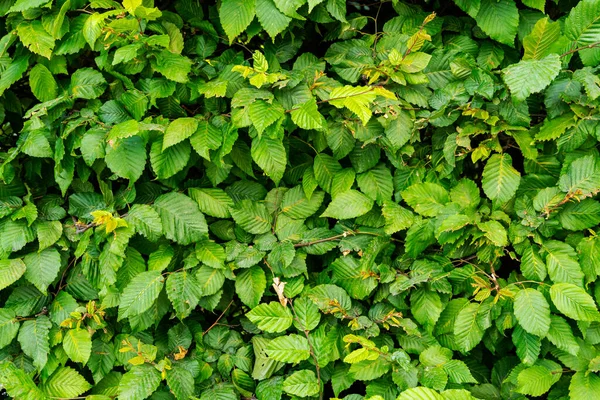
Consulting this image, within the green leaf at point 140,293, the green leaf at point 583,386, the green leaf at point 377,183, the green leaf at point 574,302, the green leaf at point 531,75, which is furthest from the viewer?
the green leaf at point 377,183

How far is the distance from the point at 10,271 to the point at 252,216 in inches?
41.2

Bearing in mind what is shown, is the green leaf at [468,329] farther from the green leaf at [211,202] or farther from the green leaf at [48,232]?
the green leaf at [48,232]

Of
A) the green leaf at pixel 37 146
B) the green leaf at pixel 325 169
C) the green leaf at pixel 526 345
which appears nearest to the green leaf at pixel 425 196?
the green leaf at pixel 325 169

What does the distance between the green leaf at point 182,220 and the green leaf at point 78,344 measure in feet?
1.94

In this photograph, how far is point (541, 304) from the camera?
1.95 m

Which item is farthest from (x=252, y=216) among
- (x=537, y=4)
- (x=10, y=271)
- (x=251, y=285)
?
(x=537, y=4)

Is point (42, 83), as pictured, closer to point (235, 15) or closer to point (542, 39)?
point (235, 15)

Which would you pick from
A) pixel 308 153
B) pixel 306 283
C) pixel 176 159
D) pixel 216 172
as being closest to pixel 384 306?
pixel 306 283

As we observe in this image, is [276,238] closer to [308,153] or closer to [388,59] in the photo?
[308,153]

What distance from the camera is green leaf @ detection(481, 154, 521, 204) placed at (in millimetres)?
2033

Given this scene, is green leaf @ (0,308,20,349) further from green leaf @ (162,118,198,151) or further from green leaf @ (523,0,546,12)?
green leaf @ (523,0,546,12)

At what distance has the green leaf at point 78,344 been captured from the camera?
218 centimetres

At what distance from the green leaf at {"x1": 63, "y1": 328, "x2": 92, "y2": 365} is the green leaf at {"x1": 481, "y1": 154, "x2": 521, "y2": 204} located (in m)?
1.82

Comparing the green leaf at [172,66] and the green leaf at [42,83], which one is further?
the green leaf at [42,83]
